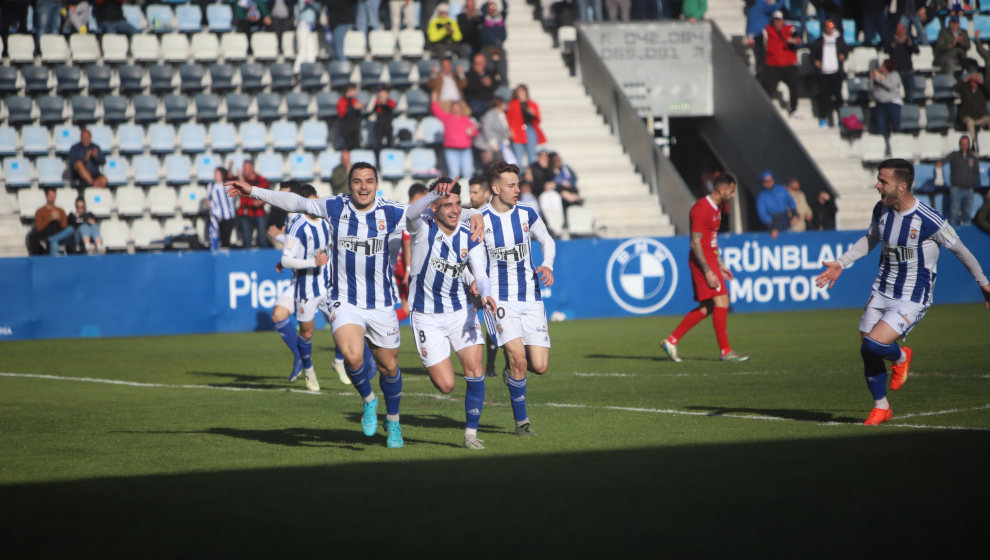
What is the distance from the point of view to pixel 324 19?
27.7 meters

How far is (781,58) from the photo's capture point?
2822cm

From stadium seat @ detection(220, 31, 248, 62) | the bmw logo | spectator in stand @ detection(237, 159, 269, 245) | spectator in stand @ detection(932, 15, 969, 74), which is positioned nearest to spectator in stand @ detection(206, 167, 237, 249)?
spectator in stand @ detection(237, 159, 269, 245)

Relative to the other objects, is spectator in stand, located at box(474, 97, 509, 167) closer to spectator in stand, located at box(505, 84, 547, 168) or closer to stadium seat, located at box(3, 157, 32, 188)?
spectator in stand, located at box(505, 84, 547, 168)

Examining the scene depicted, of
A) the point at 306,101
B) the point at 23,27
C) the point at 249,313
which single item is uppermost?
the point at 23,27

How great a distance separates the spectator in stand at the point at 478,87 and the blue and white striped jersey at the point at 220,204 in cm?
625

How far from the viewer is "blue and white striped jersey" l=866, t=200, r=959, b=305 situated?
911cm

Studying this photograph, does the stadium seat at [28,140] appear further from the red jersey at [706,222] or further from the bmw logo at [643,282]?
the red jersey at [706,222]

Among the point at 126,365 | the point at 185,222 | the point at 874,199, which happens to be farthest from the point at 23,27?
the point at 874,199

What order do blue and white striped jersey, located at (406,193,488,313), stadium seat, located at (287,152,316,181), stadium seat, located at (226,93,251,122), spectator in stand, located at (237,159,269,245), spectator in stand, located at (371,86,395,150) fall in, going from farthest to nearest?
stadium seat, located at (226,93,251,122) < stadium seat, located at (287,152,316,181) < spectator in stand, located at (371,86,395,150) < spectator in stand, located at (237,159,269,245) < blue and white striped jersey, located at (406,193,488,313)

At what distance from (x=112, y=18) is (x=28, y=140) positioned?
3624 millimetres

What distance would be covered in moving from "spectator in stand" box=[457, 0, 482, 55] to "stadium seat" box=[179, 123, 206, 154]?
6.57 m

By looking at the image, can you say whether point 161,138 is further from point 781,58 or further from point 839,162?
point 839,162

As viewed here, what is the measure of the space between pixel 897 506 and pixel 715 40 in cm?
2469

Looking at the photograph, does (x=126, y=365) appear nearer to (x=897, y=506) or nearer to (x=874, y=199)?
(x=897, y=506)
